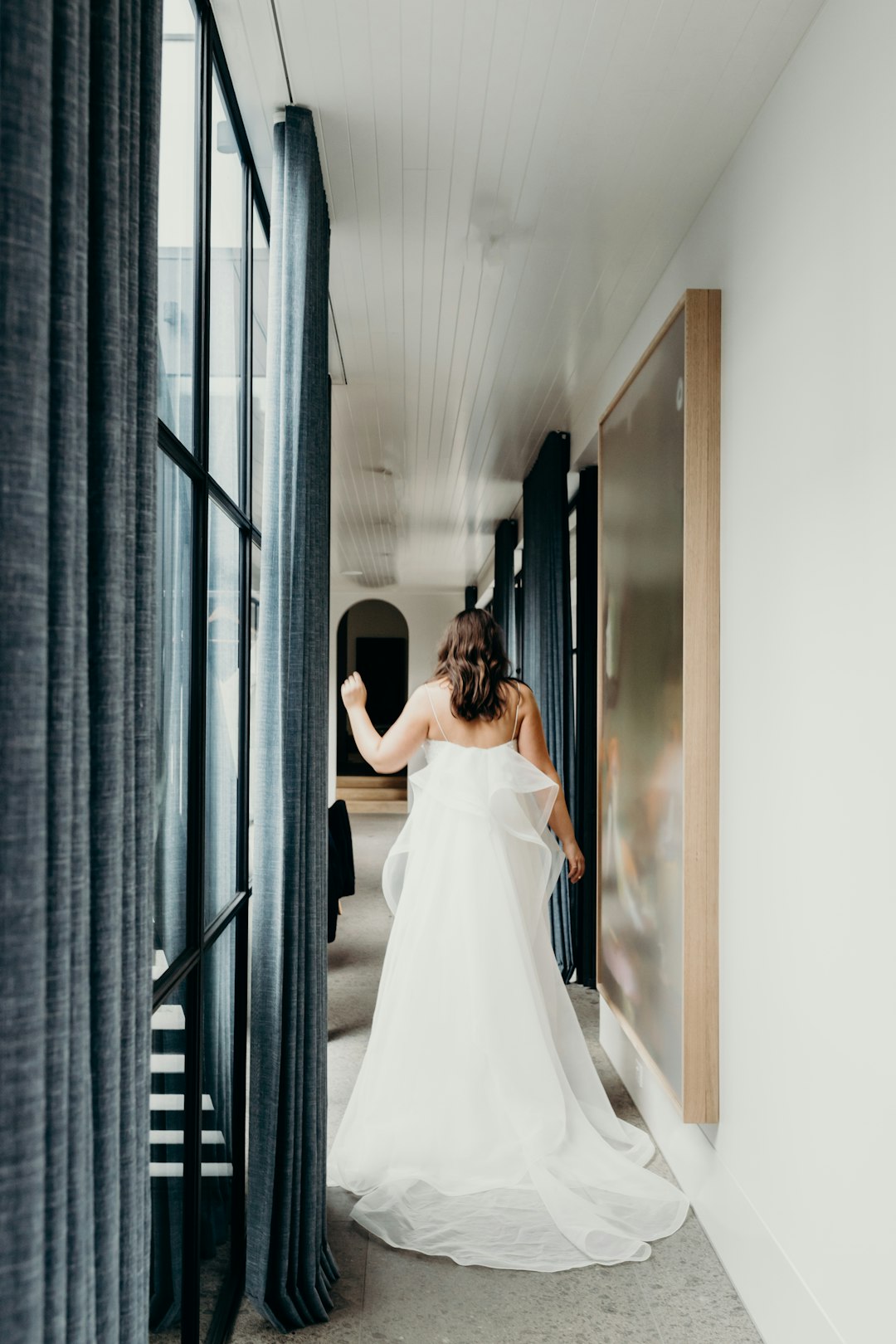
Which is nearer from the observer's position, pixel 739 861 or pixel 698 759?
pixel 739 861

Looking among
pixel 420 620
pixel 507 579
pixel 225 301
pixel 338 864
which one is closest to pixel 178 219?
pixel 225 301

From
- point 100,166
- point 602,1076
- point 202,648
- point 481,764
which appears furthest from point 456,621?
point 100,166

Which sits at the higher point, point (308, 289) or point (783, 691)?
point (308, 289)

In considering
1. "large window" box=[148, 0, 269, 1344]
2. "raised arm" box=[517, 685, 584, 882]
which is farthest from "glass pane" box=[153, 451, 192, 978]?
"raised arm" box=[517, 685, 584, 882]

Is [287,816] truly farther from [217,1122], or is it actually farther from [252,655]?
[217,1122]

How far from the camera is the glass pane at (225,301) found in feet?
5.76

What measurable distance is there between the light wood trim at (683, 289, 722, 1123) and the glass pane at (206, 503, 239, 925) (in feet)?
3.64

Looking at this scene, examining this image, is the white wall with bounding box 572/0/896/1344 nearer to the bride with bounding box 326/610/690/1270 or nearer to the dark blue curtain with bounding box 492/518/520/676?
the bride with bounding box 326/610/690/1270

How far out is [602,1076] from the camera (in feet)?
11.2

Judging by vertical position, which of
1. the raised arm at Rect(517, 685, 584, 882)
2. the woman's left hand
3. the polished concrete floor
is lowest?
the polished concrete floor

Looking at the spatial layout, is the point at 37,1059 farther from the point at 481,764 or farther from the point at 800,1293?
the point at 481,764

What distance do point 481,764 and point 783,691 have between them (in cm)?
118

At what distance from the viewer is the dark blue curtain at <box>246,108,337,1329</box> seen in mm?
1885

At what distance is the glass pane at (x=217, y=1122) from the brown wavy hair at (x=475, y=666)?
116cm
